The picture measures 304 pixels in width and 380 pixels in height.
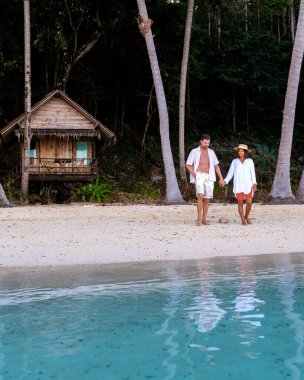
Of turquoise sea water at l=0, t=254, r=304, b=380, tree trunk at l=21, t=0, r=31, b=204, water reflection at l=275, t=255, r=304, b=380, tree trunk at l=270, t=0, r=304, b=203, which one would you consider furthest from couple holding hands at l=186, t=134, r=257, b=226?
tree trunk at l=21, t=0, r=31, b=204

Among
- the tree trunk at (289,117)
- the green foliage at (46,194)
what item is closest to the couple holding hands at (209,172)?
the tree trunk at (289,117)

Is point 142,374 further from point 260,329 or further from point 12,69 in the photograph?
point 12,69

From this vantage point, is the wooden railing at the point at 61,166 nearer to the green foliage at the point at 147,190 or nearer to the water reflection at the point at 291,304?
the green foliage at the point at 147,190

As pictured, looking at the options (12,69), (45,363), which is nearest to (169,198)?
(12,69)

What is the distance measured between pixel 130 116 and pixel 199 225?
22609 millimetres

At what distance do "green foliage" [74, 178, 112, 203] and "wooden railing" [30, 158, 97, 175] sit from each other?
0.82 meters

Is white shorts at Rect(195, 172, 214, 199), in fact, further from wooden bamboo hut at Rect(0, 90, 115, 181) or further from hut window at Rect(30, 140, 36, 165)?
hut window at Rect(30, 140, 36, 165)

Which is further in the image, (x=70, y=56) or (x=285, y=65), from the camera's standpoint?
(x=285, y=65)

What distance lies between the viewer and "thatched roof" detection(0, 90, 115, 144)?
23.6 meters

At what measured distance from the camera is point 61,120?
24.0 meters

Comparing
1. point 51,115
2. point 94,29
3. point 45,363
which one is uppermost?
point 94,29

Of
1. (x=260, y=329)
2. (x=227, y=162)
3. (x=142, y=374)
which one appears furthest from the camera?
(x=227, y=162)

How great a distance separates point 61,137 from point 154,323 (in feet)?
61.1

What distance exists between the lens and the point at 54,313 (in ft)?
22.3
